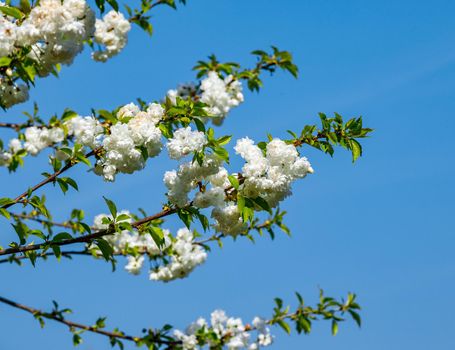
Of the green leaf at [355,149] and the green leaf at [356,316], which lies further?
the green leaf at [356,316]

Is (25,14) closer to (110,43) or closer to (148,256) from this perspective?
(110,43)

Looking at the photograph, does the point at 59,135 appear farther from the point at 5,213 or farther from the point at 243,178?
the point at 243,178

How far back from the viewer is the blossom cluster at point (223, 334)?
5.79 meters

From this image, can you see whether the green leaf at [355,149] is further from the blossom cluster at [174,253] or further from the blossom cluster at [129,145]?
the blossom cluster at [174,253]

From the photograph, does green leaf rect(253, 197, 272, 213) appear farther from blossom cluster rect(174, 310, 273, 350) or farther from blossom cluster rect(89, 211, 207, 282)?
blossom cluster rect(89, 211, 207, 282)

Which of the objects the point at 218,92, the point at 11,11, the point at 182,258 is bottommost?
the point at 11,11

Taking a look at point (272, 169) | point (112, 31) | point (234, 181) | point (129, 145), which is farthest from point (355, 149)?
point (112, 31)

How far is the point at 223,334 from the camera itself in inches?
230

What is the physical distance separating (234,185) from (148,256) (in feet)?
13.2

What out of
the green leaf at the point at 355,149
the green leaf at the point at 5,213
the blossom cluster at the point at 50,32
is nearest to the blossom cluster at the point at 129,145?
the blossom cluster at the point at 50,32

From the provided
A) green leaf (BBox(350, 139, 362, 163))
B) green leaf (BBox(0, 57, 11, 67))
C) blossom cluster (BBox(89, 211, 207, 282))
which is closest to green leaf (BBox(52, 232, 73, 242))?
green leaf (BBox(0, 57, 11, 67))

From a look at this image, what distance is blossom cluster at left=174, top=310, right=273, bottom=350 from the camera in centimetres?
579

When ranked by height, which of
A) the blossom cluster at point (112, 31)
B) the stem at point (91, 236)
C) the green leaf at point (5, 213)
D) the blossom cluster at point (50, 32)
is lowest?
the stem at point (91, 236)

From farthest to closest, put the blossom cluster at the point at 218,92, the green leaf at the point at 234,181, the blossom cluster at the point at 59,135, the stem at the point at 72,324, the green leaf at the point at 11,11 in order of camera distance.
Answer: the blossom cluster at the point at 218,92, the stem at the point at 72,324, the blossom cluster at the point at 59,135, the green leaf at the point at 11,11, the green leaf at the point at 234,181
